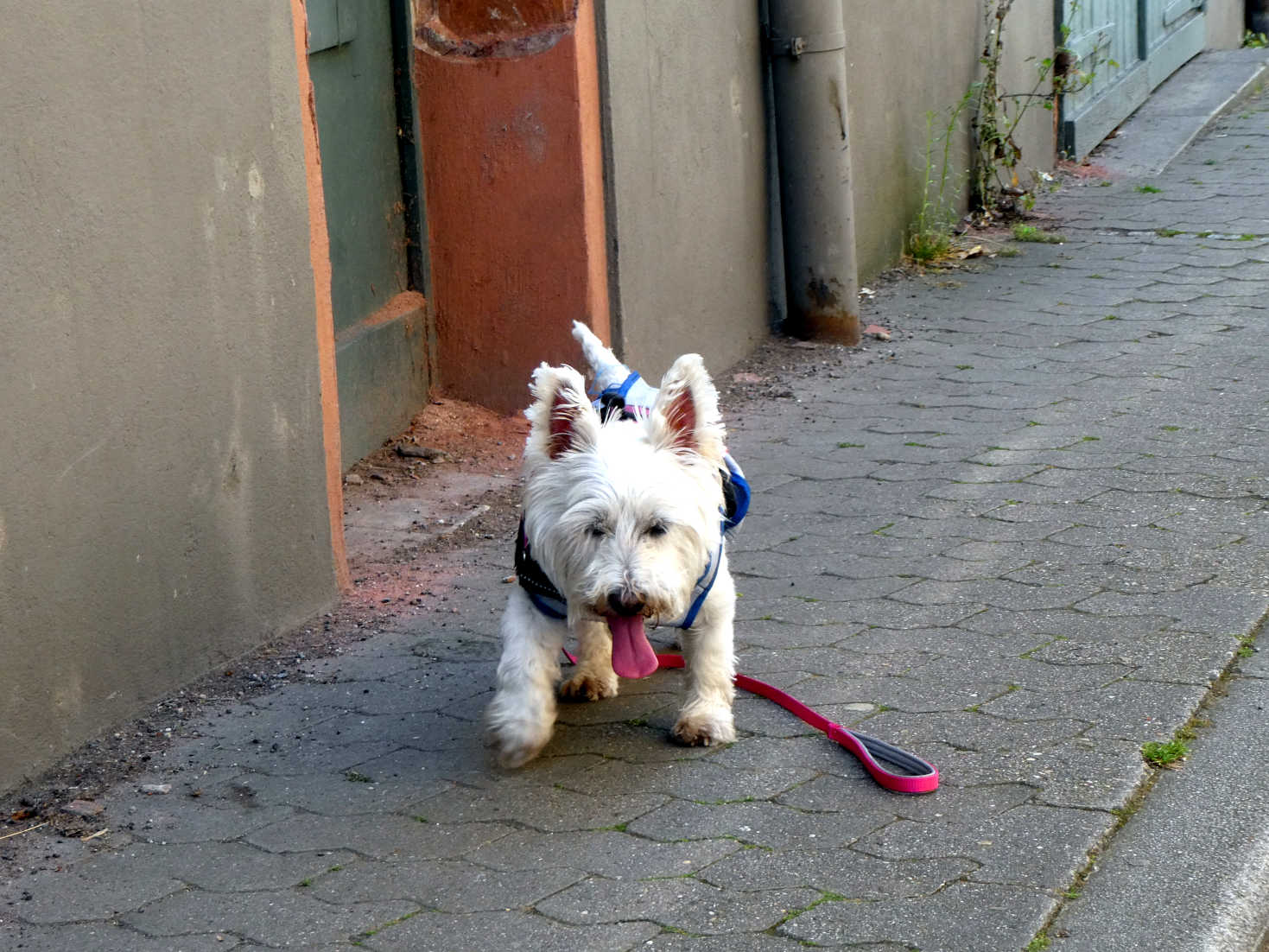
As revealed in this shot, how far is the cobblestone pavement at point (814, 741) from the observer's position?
10.3ft

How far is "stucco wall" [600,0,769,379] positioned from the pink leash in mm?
2540

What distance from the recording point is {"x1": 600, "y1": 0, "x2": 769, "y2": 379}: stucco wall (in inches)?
248

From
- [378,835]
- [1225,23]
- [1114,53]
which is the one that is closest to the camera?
[378,835]

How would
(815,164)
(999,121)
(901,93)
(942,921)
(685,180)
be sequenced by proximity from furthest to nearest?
(999,121) → (901,93) → (815,164) → (685,180) → (942,921)

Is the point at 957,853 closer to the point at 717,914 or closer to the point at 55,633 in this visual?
the point at 717,914

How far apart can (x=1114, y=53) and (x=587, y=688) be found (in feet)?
28.4

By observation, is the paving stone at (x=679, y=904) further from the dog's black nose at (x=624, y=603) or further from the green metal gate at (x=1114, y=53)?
the green metal gate at (x=1114, y=53)

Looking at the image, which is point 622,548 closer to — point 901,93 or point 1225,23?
point 901,93

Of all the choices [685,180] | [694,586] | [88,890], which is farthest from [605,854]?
[685,180]

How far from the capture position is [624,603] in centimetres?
339

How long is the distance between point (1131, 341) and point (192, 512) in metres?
4.63

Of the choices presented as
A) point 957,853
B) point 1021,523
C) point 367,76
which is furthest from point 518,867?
point 367,76

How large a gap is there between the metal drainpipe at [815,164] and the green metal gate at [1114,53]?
322 cm

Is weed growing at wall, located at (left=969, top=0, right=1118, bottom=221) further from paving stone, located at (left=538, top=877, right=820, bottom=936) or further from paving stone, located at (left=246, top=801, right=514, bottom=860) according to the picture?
paving stone, located at (left=538, top=877, right=820, bottom=936)
